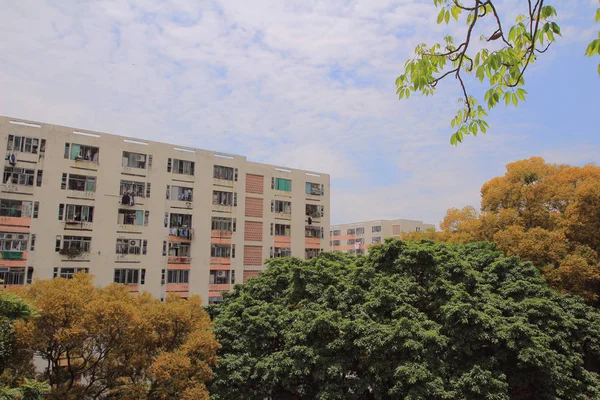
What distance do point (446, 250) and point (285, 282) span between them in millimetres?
6156

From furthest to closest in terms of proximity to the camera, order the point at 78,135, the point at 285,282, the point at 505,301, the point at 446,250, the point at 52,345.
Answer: the point at 78,135 < the point at 285,282 < the point at 446,250 < the point at 505,301 < the point at 52,345

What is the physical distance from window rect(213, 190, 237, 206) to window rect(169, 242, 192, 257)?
345 centimetres

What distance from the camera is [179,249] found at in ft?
87.3

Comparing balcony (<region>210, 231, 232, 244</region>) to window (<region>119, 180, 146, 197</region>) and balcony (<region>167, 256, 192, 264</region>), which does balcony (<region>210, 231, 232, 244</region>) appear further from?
window (<region>119, 180, 146, 197</region>)

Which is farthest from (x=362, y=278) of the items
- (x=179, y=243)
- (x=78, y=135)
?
(x=78, y=135)

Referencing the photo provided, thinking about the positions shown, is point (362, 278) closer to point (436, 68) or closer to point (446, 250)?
point (446, 250)

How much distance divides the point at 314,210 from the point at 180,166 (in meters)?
10.7

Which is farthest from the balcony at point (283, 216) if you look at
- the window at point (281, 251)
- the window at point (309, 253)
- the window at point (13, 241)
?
the window at point (13, 241)

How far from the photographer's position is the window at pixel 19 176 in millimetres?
21672

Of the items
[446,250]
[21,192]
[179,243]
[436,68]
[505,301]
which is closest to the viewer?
[436,68]

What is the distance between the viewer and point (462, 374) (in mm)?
11914

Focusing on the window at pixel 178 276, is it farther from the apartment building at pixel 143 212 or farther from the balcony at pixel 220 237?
the balcony at pixel 220 237

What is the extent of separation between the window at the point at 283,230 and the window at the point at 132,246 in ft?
30.5

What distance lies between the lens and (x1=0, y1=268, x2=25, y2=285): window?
21250 mm
